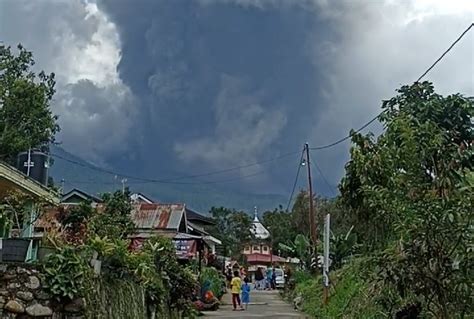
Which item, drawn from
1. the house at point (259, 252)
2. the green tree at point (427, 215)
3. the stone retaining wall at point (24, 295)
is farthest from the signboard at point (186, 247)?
the house at point (259, 252)

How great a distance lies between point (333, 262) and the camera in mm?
25094

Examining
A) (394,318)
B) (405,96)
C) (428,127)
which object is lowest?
(394,318)

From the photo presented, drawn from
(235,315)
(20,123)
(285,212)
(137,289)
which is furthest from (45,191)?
(285,212)

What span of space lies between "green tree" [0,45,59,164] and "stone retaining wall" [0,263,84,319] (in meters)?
21.7

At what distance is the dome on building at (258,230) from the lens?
6976 cm

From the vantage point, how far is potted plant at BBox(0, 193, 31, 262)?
27.9 ft

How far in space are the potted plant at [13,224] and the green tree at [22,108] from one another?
16431mm

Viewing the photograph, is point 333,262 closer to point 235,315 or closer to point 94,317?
point 235,315

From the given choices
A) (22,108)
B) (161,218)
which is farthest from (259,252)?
(22,108)

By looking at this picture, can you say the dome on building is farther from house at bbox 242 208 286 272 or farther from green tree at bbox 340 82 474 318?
green tree at bbox 340 82 474 318

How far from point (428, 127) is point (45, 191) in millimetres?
10189

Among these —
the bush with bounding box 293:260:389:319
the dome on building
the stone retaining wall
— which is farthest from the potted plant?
the dome on building

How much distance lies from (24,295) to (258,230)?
69.3m

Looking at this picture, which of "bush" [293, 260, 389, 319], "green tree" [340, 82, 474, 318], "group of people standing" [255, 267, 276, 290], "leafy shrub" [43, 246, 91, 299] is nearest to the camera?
"green tree" [340, 82, 474, 318]
